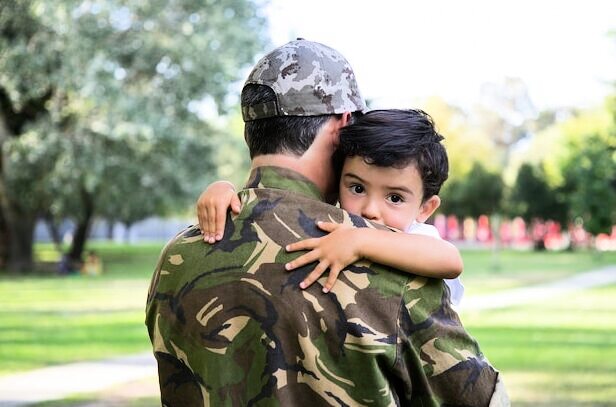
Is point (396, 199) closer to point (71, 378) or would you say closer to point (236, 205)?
point (236, 205)

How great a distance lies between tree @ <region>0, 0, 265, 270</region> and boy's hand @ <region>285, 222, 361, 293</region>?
81.4 ft

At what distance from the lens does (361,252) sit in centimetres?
223

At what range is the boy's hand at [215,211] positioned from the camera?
7.77 feet

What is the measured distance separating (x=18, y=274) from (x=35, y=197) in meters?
3.41

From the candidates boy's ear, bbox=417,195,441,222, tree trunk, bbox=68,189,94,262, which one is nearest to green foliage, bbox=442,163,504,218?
tree trunk, bbox=68,189,94,262

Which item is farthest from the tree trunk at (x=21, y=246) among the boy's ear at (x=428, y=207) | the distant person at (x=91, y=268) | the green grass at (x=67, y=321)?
the boy's ear at (x=428, y=207)

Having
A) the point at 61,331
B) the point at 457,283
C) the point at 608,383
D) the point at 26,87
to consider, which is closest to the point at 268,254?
the point at 457,283

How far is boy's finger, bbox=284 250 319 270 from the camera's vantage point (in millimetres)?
2227

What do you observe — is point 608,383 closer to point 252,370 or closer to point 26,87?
point 252,370

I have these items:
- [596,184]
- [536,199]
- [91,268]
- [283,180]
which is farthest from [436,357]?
[536,199]

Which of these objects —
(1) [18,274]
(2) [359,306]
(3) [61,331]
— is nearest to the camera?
(2) [359,306]

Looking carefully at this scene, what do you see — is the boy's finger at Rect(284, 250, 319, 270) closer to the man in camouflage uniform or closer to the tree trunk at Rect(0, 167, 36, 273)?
the man in camouflage uniform

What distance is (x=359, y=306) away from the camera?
2205 millimetres

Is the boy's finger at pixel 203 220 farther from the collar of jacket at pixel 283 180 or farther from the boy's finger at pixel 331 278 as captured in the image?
the boy's finger at pixel 331 278
